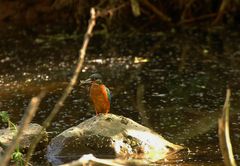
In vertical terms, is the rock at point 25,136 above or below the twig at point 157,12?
below

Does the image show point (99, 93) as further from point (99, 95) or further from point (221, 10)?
point (221, 10)

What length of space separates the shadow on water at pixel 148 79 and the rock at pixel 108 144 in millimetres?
244

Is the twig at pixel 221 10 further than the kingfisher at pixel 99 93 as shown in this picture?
Yes

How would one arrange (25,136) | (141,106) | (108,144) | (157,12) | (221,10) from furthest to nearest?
(157,12), (221,10), (141,106), (25,136), (108,144)

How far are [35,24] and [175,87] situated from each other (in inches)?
154

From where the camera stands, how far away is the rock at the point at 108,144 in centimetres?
409

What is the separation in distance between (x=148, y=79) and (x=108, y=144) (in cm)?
229

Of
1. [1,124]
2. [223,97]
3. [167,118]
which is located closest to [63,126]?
[1,124]

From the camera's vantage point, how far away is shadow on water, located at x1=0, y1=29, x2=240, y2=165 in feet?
15.7

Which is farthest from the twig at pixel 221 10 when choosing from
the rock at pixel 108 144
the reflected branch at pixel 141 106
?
the rock at pixel 108 144

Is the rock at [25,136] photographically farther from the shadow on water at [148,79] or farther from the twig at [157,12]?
the twig at [157,12]

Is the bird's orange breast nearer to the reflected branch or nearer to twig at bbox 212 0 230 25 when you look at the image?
the reflected branch

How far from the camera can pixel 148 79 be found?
6.32 metres

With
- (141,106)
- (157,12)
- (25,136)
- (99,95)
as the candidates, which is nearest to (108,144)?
(99,95)
